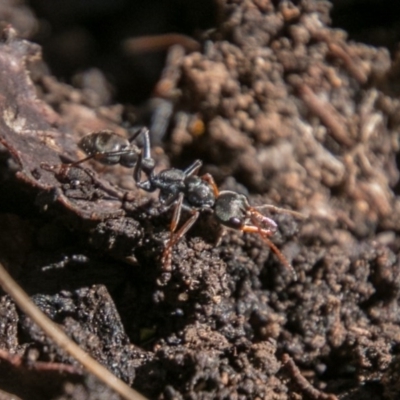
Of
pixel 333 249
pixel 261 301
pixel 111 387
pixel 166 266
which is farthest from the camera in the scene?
pixel 333 249

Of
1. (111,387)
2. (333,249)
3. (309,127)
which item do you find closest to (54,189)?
(111,387)

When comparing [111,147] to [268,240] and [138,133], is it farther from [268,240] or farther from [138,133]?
[268,240]

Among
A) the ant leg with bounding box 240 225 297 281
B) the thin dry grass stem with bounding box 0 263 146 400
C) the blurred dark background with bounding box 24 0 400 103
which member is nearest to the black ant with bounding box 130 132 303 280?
the ant leg with bounding box 240 225 297 281

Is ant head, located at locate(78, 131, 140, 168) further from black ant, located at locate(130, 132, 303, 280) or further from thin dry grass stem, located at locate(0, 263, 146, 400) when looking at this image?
thin dry grass stem, located at locate(0, 263, 146, 400)

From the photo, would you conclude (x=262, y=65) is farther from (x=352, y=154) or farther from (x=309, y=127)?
(x=352, y=154)

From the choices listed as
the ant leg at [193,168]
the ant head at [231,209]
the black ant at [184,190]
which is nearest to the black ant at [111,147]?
the black ant at [184,190]
